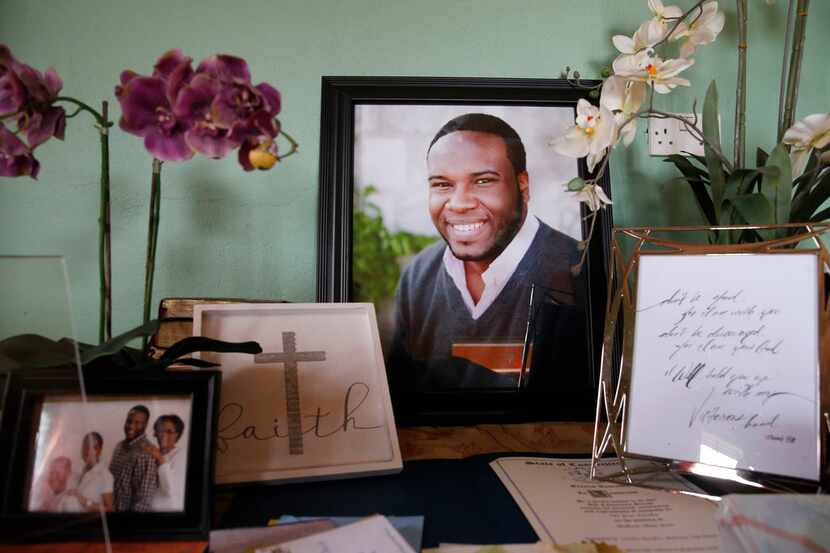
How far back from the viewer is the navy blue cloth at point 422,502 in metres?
0.59

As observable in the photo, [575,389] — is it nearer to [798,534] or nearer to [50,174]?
[798,534]

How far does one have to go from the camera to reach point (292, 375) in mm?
755

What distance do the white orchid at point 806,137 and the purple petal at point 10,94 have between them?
979 millimetres

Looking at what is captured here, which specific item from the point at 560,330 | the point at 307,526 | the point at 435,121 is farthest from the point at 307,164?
the point at 307,526

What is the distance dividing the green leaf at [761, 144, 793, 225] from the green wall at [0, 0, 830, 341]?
12.1 inches

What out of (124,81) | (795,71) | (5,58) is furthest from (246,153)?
(795,71)

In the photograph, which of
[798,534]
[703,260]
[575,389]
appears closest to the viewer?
[798,534]

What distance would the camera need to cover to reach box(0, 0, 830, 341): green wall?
0.98 metres

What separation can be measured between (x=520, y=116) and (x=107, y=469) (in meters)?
0.84

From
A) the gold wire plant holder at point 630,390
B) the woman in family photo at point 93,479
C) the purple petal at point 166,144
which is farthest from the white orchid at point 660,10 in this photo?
the woman in family photo at point 93,479

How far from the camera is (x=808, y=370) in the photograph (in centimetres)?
63

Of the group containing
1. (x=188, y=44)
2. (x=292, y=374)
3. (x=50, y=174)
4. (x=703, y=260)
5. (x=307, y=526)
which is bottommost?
(x=307, y=526)

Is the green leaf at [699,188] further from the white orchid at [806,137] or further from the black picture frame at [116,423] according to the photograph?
the black picture frame at [116,423]

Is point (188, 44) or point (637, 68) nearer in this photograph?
point (637, 68)
